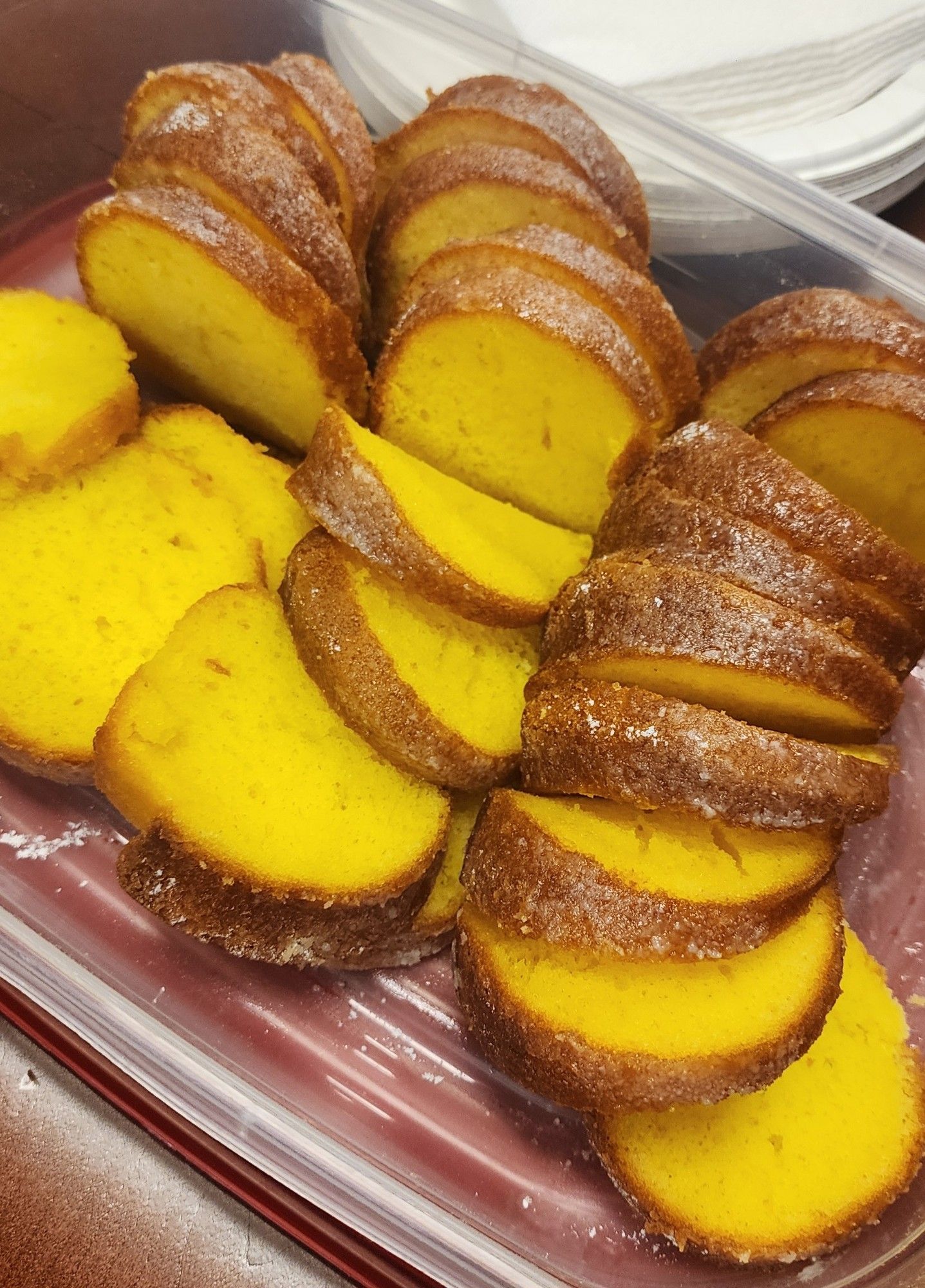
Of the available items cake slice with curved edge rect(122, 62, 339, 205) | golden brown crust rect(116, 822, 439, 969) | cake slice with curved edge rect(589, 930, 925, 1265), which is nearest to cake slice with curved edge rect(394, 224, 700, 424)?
cake slice with curved edge rect(122, 62, 339, 205)

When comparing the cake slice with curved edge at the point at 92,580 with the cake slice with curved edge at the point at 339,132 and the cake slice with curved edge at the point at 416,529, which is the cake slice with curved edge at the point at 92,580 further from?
the cake slice with curved edge at the point at 339,132

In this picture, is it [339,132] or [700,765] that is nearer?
[700,765]

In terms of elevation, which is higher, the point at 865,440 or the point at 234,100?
the point at 234,100

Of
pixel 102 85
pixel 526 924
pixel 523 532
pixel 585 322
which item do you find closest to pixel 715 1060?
pixel 526 924

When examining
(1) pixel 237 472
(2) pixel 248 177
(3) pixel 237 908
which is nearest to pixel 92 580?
(1) pixel 237 472

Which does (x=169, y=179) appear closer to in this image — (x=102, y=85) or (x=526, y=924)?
(x=102, y=85)

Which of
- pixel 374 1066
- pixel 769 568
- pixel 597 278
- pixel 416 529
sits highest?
pixel 597 278

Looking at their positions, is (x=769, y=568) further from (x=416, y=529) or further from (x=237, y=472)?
(x=237, y=472)
